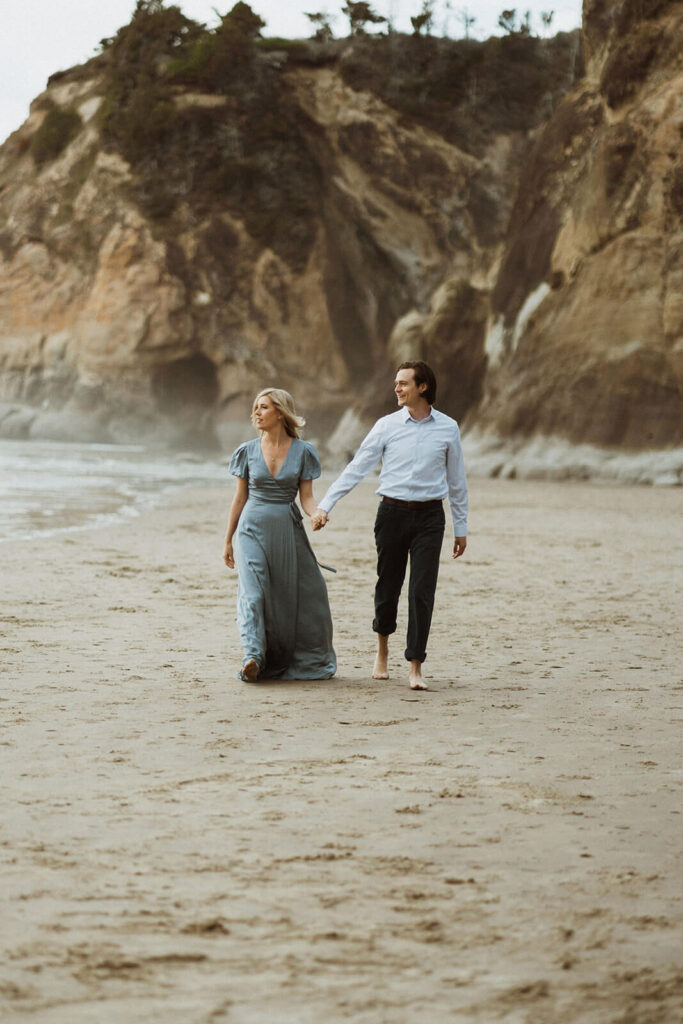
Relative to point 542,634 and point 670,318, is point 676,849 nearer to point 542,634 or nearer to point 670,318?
point 542,634

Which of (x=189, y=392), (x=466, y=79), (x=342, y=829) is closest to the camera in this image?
(x=342, y=829)

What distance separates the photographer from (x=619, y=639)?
24.6 feet

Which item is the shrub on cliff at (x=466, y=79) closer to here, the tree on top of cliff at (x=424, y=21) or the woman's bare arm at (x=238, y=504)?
the tree on top of cliff at (x=424, y=21)

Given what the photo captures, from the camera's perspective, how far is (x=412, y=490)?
242 inches

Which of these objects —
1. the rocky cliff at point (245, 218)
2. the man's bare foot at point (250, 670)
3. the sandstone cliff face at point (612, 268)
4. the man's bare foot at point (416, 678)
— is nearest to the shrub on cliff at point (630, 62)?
the sandstone cliff face at point (612, 268)

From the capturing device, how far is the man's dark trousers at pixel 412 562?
6105 millimetres

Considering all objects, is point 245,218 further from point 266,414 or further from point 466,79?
point 266,414

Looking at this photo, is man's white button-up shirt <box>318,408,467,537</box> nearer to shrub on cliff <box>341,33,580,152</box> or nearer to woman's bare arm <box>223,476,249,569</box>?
woman's bare arm <box>223,476,249,569</box>

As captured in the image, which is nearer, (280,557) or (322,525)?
(322,525)

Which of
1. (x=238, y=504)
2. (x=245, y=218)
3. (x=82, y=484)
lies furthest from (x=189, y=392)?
(x=238, y=504)

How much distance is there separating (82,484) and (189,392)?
1239 inches

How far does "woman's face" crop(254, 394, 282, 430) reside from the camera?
6.25 metres

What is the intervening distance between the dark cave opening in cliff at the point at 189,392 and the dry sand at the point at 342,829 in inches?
1867

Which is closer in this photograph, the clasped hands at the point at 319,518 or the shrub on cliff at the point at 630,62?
the clasped hands at the point at 319,518
